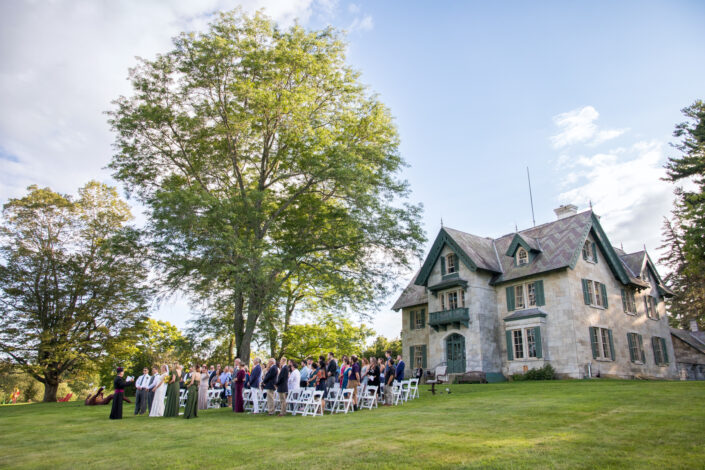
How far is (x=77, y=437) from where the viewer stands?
1065 centimetres

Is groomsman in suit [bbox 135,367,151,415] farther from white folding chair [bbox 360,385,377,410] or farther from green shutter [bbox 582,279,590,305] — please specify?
green shutter [bbox 582,279,590,305]

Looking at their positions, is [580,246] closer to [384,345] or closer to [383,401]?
[383,401]

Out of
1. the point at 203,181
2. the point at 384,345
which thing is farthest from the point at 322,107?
the point at 384,345

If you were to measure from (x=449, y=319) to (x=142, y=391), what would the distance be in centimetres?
2024

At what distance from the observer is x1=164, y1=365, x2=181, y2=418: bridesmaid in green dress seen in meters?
15.9

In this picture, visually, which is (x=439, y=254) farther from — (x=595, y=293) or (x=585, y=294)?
(x=595, y=293)

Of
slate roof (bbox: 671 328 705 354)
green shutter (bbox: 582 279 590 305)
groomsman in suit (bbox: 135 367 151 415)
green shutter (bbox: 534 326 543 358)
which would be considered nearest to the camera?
groomsman in suit (bbox: 135 367 151 415)

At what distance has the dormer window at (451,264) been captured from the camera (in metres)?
32.6

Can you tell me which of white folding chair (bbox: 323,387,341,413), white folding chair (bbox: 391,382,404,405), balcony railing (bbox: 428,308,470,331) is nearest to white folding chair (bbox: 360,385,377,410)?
white folding chair (bbox: 391,382,404,405)

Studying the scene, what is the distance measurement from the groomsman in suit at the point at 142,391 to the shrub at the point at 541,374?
21036 mm

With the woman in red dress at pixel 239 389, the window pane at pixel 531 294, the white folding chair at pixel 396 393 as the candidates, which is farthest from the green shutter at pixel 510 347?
the woman in red dress at pixel 239 389

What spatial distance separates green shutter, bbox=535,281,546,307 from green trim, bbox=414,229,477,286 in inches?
167

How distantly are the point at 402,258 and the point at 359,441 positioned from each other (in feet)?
53.9

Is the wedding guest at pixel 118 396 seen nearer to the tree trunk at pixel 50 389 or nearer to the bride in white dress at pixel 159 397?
the bride in white dress at pixel 159 397
